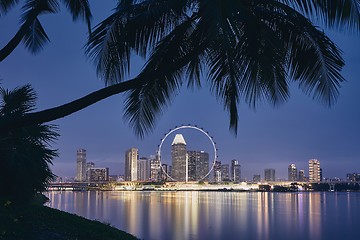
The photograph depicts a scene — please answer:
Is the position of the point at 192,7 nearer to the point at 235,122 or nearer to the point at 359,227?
the point at 235,122

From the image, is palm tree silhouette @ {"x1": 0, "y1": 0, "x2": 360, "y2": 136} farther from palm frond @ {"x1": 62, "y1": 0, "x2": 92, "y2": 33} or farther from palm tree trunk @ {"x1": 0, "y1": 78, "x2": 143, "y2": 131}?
palm frond @ {"x1": 62, "y1": 0, "x2": 92, "y2": 33}

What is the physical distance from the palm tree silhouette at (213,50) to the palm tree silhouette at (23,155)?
14.3 ft

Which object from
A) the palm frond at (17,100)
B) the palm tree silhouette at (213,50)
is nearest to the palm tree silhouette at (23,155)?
the palm frond at (17,100)

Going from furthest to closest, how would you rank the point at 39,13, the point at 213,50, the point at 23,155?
the point at 23,155
the point at 39,13
the point at 213,50

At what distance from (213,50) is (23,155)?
22.1ft

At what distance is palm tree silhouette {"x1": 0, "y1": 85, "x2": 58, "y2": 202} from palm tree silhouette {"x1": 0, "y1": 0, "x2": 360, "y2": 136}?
437cm

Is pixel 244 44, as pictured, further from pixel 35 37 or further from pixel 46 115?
pixel 35 37

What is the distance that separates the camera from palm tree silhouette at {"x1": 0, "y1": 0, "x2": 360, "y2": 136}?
4.65m

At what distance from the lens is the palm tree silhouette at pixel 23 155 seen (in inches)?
377

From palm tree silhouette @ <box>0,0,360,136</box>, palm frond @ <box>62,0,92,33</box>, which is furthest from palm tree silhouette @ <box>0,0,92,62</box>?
palm tree silhouette @ <box>0,0,360,136</box>

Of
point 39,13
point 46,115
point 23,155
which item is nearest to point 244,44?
point 46,115

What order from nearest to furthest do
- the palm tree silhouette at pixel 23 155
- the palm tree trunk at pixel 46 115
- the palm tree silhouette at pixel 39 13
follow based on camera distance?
1. the palm tree trunk at pixel 46 115
2. the palm tree silhouette at pixel 39 13
3. the palm tree silhouette at pixel 23 155

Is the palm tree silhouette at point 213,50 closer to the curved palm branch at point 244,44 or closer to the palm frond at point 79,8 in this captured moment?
the curved palm branch at point 244,44

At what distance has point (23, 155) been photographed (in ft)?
31.4
